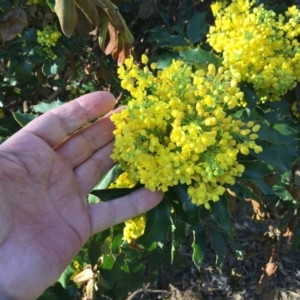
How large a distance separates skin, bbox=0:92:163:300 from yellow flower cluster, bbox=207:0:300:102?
0.56 metres

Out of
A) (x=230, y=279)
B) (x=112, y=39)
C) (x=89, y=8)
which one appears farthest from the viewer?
(x=230, y=279)

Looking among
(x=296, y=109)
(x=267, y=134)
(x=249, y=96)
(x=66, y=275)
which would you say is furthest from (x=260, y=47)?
(x=66, y=275)

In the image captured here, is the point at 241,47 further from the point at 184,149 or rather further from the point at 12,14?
the point at 12,14

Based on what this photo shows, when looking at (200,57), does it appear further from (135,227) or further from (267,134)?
(135,227)

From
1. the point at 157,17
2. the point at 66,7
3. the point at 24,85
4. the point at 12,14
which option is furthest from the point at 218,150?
the point at 24,85

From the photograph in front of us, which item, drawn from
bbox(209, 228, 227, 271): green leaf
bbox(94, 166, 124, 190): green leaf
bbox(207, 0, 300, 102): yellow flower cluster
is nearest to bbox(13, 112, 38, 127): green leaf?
bbox(94, 166, 124, 190): green leaf

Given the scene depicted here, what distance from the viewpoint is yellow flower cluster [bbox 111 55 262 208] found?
1.56m

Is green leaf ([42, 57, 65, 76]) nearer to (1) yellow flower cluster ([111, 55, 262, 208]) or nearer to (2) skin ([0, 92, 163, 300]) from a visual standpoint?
(2) skin ([0, 92, 163, 300])

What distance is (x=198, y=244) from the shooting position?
6.88 ft

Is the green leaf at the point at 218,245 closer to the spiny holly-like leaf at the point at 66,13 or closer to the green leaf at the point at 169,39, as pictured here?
the green leaf at the point at 169,39

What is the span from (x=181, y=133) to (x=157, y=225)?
0.47 m

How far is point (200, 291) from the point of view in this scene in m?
3.63

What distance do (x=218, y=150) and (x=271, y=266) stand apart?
6.16 feet

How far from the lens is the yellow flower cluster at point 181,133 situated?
156 centimetres
